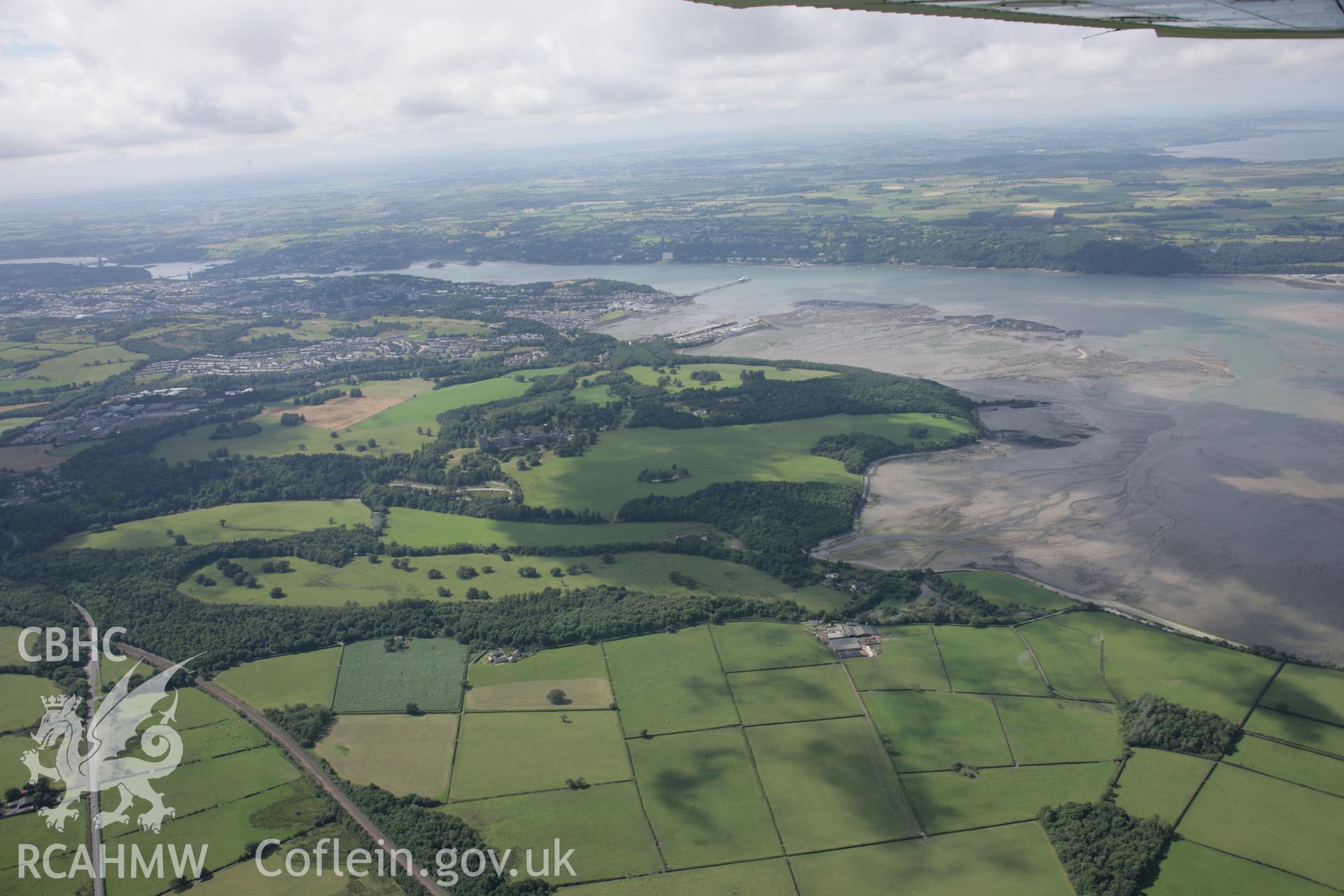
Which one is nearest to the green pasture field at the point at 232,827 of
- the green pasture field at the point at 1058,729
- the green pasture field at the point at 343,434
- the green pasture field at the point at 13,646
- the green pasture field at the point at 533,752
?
the green pasture field at the point at 533,752

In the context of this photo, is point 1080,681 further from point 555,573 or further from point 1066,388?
point 1066,388

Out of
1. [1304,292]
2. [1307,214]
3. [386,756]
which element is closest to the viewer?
[386,756]

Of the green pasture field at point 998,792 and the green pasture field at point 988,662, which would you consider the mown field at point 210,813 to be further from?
the green pasture field at point 988,662

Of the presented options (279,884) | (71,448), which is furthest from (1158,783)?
(71,448)

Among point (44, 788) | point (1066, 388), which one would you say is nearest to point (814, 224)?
point (1066, 388)

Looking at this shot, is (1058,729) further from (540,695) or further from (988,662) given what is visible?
(540,695)
